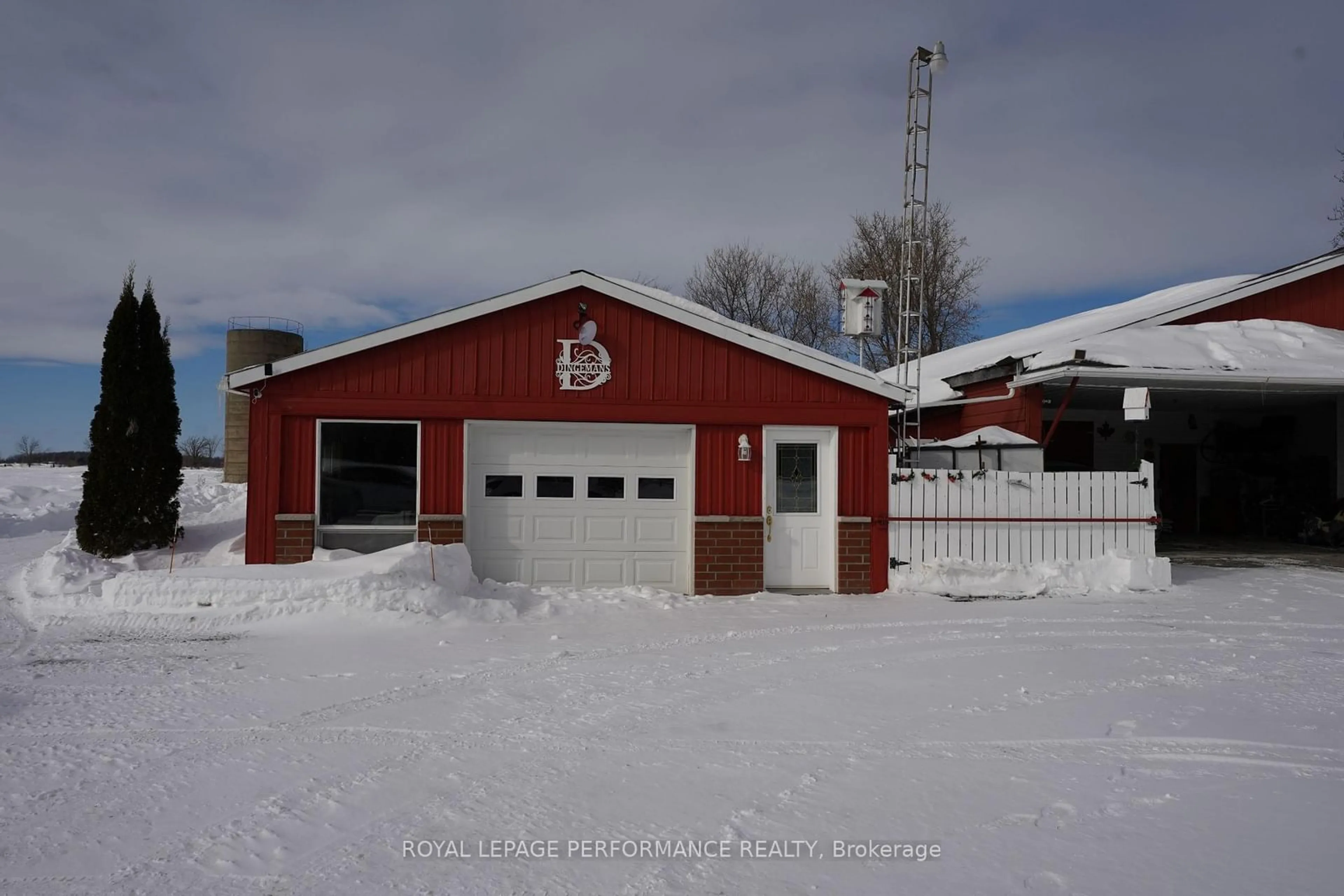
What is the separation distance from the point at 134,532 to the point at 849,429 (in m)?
9.79

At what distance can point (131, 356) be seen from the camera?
12.9 meters

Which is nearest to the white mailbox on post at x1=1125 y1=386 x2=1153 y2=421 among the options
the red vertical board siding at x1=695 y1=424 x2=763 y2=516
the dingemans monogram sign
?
the red vertical board siding at x1=695 y1=424 x2=763 y2=516

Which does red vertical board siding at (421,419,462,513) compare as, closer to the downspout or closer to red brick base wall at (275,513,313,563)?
red brick base wall at (275,513,313,563)

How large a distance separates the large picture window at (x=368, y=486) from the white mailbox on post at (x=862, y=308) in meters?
7.37

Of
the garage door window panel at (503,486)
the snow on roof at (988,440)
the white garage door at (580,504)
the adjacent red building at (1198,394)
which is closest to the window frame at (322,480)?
the white garage door at (580,504)

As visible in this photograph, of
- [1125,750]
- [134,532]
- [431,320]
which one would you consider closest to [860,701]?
[1125,750]

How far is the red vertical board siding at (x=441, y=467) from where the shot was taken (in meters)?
10.8

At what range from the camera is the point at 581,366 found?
11.1 meters

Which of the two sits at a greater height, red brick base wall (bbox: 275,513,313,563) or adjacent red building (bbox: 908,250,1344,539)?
adjacent red building (bbox: 908,250,1344,539)

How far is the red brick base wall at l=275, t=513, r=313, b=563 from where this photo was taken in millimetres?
10508

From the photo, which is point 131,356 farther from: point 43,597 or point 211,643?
point 211,643

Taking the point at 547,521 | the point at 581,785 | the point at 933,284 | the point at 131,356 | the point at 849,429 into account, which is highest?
the point at 933,284

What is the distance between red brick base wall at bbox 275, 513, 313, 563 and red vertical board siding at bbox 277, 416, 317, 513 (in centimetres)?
9

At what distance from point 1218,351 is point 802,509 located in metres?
7.15
